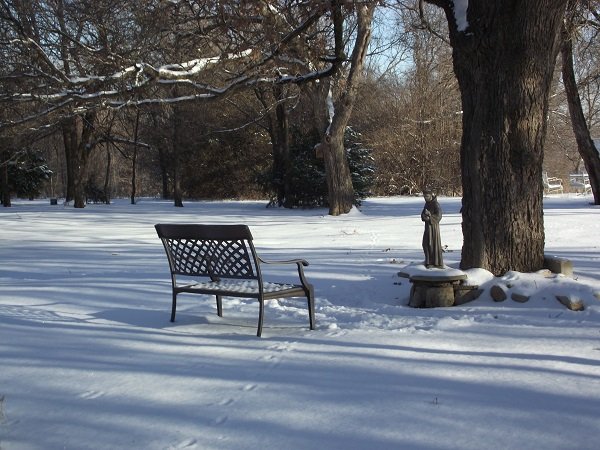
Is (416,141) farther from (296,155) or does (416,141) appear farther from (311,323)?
(311,323)

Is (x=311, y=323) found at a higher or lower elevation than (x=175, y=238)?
lower

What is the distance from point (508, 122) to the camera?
7.53m

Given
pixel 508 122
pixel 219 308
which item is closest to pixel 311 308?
pixel 219 308

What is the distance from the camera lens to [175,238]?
21.6 feet

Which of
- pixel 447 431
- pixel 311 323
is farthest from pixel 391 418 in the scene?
pixel 311 323

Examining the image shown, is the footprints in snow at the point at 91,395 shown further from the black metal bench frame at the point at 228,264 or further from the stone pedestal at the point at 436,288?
the stone pedestal at the point at 436,288

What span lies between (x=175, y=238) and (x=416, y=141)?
34538 mm

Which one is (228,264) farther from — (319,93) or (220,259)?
(319,93)

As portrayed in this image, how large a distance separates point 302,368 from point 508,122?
159 inches

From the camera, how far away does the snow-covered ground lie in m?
3.68

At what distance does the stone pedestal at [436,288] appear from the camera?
7.26m

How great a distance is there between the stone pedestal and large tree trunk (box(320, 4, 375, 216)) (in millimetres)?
15347

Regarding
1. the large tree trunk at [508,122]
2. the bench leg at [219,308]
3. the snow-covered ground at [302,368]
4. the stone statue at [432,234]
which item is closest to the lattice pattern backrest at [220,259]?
the bench leg at [219,308]

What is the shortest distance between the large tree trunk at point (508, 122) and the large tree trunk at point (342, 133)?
14.1m
